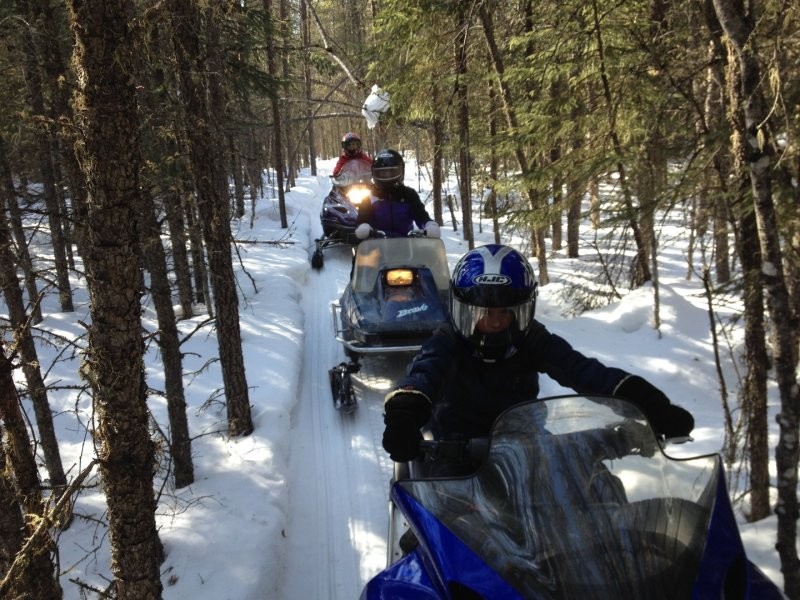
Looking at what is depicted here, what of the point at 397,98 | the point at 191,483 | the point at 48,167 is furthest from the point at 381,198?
the point at 48,167

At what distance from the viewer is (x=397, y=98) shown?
1012 cm

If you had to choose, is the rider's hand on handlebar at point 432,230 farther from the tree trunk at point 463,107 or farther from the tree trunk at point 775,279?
the tree trunk at point 775,279

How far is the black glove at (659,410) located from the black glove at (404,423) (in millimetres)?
882

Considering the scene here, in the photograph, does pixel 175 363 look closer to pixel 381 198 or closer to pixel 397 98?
pixel 381 198

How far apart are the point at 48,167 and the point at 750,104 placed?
11072 mm

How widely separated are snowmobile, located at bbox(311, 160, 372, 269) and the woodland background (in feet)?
10.1

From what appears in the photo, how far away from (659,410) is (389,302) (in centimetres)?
394

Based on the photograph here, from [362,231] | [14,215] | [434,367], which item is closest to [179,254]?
[362,231]

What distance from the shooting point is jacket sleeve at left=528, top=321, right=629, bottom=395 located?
290 centimetres

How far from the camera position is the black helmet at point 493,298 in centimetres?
297

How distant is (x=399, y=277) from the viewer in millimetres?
6496

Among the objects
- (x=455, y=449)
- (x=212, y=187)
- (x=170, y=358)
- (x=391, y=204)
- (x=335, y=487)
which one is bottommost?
(x=335, y=487)

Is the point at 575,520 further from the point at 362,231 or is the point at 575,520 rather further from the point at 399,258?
the point at 362,231

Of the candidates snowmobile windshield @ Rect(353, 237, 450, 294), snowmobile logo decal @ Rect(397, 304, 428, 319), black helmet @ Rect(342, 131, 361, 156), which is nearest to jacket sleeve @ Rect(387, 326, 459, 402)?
snowmobile logo decal @ Rect(397, 304, 428, 319)
